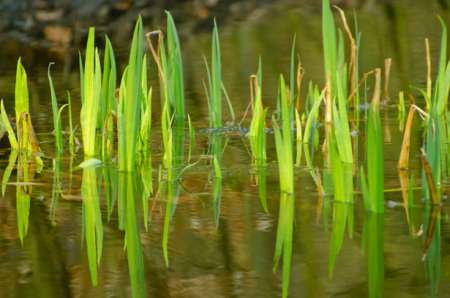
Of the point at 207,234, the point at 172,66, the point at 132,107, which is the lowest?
the point at 207,234

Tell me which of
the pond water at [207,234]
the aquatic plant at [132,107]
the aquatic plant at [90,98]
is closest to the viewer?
the pond water at [207,234]

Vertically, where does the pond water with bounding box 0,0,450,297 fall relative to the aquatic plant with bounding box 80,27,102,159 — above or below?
below

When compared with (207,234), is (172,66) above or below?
above

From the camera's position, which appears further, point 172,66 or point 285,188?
point 172,66

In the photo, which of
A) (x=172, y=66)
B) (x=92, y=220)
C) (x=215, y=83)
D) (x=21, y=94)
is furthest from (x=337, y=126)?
(x=21, y=94)

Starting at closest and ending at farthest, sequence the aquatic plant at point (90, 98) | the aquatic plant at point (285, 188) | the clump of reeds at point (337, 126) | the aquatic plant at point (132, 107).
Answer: the aquatic plant at point (285, 188) < the clump of reeds at point (337, 126) < the aquatic plant at point (132, 107) < the aquatic plant at point (90, 98)

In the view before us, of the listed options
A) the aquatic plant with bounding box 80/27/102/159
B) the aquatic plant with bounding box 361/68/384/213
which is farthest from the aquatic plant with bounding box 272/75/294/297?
the aquatic plant with bounding box 80/27/102/159

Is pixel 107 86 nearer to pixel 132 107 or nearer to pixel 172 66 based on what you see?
pixel 172 66

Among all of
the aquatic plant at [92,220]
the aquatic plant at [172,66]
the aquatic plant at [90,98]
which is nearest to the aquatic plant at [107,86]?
the aquatic plant at [90,98]

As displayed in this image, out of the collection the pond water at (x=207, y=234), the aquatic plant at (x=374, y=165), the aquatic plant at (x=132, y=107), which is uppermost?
the aquatic plant at (x=132, y=107)

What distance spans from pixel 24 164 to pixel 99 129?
51 centimetres

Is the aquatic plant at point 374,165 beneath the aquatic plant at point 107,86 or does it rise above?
beneath

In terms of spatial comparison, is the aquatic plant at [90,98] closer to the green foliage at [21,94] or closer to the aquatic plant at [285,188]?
the green foliage at [21,94]

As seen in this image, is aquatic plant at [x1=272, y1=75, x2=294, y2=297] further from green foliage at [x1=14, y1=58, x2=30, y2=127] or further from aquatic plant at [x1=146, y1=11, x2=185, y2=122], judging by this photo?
green foliage at [x1=14, y1=58, x2=30, y2=127]
